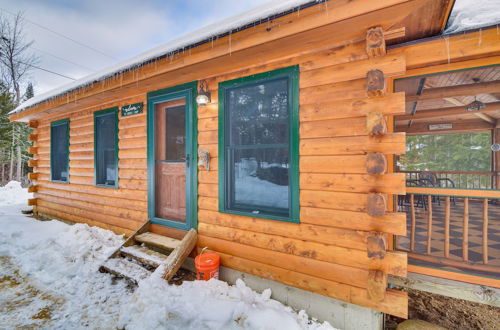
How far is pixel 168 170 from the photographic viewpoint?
3.94 meters

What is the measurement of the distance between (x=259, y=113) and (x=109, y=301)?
8.99ft

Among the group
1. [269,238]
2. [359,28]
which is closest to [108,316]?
[269,238]

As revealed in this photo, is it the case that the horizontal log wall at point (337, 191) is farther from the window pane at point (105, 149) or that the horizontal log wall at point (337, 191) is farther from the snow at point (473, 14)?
the window pane at point (105, 149)

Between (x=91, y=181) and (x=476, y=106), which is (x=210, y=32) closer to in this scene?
(x=91, y=181)

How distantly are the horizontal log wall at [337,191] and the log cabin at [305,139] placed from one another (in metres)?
0.01

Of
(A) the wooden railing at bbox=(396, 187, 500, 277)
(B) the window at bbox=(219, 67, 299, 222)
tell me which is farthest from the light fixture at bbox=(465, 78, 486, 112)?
(B) the window at bbox=(219, 67, 299, 222)

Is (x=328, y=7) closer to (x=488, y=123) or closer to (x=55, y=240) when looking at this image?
(x=55, y=240)

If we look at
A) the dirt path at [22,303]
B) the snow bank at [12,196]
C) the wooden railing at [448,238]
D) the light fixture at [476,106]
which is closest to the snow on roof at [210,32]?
the wooden railing at [448,238]

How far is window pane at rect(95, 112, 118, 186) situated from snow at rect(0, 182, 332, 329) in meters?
1.63

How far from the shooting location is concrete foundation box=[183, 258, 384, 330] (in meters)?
2.16

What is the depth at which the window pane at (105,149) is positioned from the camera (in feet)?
15.7

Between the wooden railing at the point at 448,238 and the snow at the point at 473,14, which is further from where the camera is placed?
the wooden railing at the point at 448,238

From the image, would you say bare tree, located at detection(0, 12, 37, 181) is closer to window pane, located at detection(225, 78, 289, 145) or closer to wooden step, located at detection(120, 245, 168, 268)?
wooden step, located at detection(120, 245, 168, 268)

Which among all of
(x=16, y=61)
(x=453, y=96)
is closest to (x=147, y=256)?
(x=453, y=96)
